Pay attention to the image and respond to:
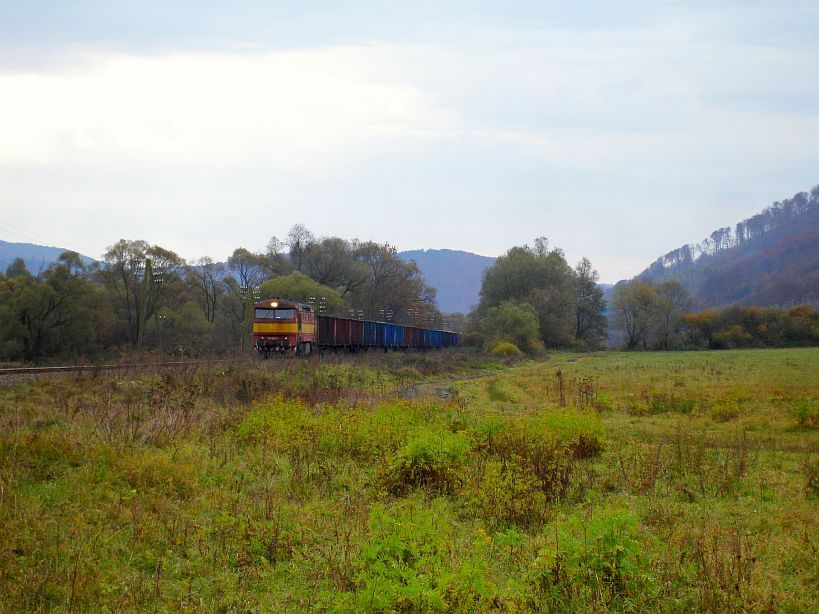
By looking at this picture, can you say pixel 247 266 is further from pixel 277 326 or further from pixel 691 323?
pixel 691 323

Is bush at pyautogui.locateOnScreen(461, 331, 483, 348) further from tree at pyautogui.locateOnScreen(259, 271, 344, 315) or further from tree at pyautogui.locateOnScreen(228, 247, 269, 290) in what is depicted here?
tree at pyautogui.locateOnScreen(228, 247, 269, 290)

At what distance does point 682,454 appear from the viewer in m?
11.7

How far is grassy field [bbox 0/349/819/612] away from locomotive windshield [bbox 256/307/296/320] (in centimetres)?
1985

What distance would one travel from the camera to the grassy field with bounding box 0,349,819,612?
18.2 feet

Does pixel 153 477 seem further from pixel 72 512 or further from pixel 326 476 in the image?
pixel 326 476

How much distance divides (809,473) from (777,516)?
247cm

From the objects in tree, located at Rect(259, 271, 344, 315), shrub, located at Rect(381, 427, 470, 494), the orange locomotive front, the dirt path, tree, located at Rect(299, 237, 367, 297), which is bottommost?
the dirt path

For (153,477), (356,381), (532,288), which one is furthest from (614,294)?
(153,477)

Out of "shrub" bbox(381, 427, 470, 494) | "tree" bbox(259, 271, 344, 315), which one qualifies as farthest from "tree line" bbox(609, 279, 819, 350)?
"shrub" bbox(381, 427, 470, 494)

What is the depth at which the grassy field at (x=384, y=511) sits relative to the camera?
5562mm

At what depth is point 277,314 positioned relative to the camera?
35438 millimetres

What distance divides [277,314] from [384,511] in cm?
2890

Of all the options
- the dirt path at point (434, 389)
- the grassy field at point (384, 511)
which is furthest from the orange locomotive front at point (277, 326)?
the grassy field at point (384, 511)

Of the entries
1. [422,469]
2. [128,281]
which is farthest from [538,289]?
[422,469]
